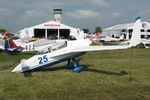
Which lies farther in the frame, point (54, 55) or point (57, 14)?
point (57, 14)

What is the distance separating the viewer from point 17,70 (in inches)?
512

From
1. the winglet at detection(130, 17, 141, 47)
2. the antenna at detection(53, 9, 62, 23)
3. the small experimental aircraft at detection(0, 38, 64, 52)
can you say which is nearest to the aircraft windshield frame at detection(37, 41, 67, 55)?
the winglet at detection(130, 17, 141, 47)

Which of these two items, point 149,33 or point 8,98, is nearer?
point 8,98

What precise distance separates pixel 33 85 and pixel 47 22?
56.2 metres

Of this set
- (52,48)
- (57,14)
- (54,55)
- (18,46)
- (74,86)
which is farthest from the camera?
(57,14)

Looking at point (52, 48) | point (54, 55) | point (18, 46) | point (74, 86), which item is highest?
point (52, 48)

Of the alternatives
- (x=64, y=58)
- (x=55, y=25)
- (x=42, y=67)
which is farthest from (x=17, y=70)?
(x=55, y=25)

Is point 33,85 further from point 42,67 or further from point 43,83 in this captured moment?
point 42,67

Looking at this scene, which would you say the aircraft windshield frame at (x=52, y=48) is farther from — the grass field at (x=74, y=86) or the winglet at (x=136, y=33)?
the winglet at (x=136, y=33)

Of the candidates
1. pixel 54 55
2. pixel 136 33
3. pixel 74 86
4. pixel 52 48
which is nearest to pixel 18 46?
pixel 52 48

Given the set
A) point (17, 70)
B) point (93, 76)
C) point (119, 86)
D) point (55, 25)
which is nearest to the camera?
point (119, 86)

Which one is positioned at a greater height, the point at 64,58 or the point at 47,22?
the point at 47,22

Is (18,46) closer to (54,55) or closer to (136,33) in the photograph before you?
(54,55)

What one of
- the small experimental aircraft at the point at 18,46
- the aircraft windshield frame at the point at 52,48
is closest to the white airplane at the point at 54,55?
the aircraft windshield frame at the point at 52,48
